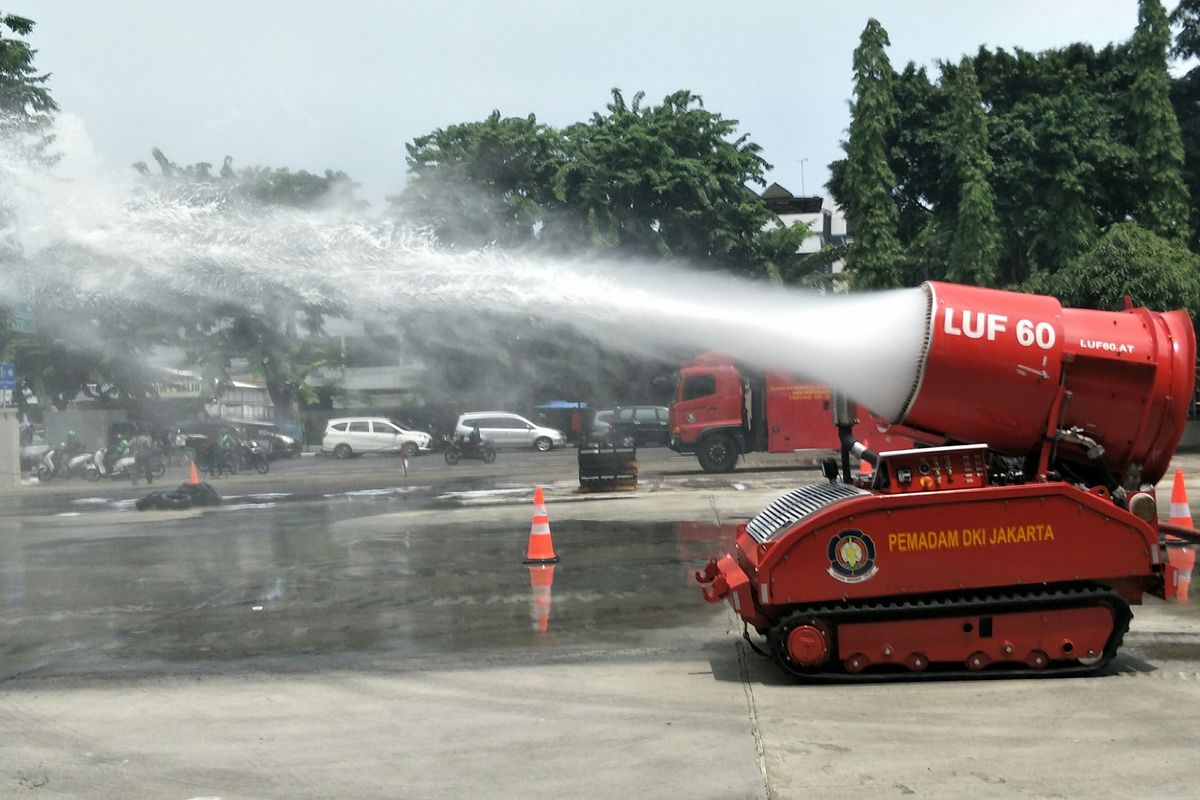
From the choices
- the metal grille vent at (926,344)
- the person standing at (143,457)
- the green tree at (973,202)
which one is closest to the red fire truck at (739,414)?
the green tree at (973,202)

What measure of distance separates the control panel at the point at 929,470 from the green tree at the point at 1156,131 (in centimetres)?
2678

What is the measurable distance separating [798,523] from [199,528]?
14196mm

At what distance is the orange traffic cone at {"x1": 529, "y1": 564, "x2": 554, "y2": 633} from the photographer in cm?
1041

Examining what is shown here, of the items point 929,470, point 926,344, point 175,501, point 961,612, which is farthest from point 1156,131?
point 961,612

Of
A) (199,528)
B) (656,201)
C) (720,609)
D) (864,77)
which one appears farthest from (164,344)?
(720,609)

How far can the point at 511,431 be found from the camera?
43688 millimetres

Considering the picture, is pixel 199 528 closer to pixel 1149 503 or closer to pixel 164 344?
pixel 1149 503

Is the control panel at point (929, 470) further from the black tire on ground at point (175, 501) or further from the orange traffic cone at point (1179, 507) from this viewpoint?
the black tire on ground at point (175, 501)

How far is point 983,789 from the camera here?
226 inches

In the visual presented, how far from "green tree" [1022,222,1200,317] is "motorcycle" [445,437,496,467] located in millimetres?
17593

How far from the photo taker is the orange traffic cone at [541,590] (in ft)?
34.2

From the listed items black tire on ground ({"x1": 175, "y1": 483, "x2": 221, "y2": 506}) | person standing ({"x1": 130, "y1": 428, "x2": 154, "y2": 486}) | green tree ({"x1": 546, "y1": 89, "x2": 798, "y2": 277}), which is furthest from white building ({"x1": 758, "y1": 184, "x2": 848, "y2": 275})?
black tire on ground ({"x1": 175, "y1": 483, "x2": 221, "y2": 506})

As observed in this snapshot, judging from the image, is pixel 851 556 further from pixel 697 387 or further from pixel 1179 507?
pixel 697 387

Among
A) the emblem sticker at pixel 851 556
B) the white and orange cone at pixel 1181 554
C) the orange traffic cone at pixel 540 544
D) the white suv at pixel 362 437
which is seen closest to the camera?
the emblem sticker at pixel 851 556
